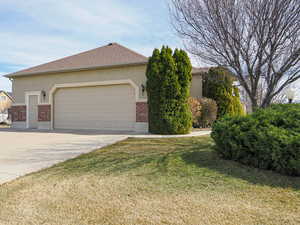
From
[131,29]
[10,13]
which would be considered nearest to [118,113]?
[131,29]

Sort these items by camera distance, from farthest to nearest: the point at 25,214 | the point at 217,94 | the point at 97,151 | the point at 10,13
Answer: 1. the point at 217,94
2. the point at 10,13
3. the point at 97,151
4. the point at 25,214

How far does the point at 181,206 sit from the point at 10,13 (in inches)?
438

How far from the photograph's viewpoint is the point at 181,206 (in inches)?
113

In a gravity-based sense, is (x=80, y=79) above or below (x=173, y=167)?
above

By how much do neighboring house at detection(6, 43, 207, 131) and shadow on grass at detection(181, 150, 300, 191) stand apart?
6735mm

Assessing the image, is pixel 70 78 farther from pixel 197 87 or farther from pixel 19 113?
pixel 197 87

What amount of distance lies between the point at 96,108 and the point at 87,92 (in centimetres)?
109

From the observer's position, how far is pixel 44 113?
1393cm

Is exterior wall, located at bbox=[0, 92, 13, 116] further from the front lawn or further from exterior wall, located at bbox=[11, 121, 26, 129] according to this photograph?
the front lawn

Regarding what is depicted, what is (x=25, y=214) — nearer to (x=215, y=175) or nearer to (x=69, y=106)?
(x=215, y=175)

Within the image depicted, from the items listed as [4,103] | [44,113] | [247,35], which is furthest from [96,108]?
[4,103]

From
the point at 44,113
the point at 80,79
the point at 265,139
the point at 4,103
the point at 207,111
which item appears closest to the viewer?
the point at 265,139

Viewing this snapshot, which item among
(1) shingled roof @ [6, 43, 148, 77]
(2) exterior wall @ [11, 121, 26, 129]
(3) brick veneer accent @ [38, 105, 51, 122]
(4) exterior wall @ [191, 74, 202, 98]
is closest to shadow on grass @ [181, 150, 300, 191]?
(1) shingled roof @ [6, 43, 148, 77]

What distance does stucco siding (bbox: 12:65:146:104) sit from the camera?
11984 millimetres
